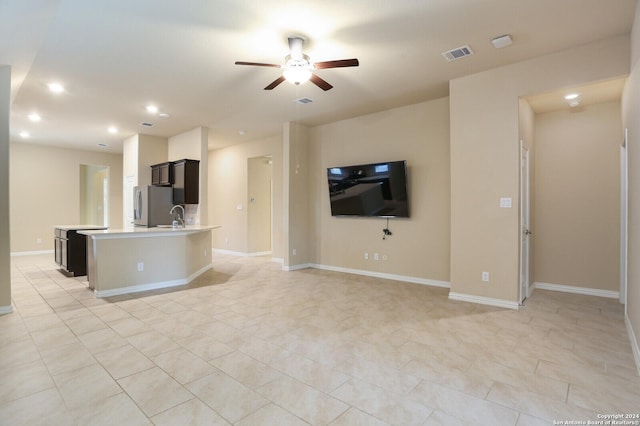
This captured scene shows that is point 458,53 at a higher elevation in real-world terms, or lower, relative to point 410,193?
higher

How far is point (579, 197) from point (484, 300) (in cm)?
221

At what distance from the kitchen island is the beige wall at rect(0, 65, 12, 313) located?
0.85m

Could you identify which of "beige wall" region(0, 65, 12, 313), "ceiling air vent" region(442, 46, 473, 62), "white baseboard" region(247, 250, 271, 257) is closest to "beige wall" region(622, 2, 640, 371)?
"ceiling air vent" region(442, 46, 473, 62)

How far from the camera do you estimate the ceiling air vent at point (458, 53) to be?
11.3ft

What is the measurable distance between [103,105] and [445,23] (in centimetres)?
516

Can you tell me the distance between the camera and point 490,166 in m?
4.02

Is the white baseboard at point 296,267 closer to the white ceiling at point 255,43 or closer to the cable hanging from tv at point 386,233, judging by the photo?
the cable hanging from tv at point 386,233

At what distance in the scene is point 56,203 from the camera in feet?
28.2

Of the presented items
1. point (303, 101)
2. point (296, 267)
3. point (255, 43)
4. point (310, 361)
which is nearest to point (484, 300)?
point (310, 361)

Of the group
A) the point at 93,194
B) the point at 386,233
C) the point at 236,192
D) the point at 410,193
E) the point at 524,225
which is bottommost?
the point at 386,233

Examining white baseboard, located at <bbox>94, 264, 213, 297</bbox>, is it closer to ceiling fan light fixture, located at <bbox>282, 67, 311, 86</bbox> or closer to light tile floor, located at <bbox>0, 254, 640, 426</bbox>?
light tile floor, located at <bbox>0, 254, 640, 426</bbox>

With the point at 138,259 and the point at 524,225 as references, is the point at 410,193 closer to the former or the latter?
the point at 524,225

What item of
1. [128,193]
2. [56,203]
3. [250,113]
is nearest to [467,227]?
[250,113]

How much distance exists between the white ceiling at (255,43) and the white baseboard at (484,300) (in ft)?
9.22
